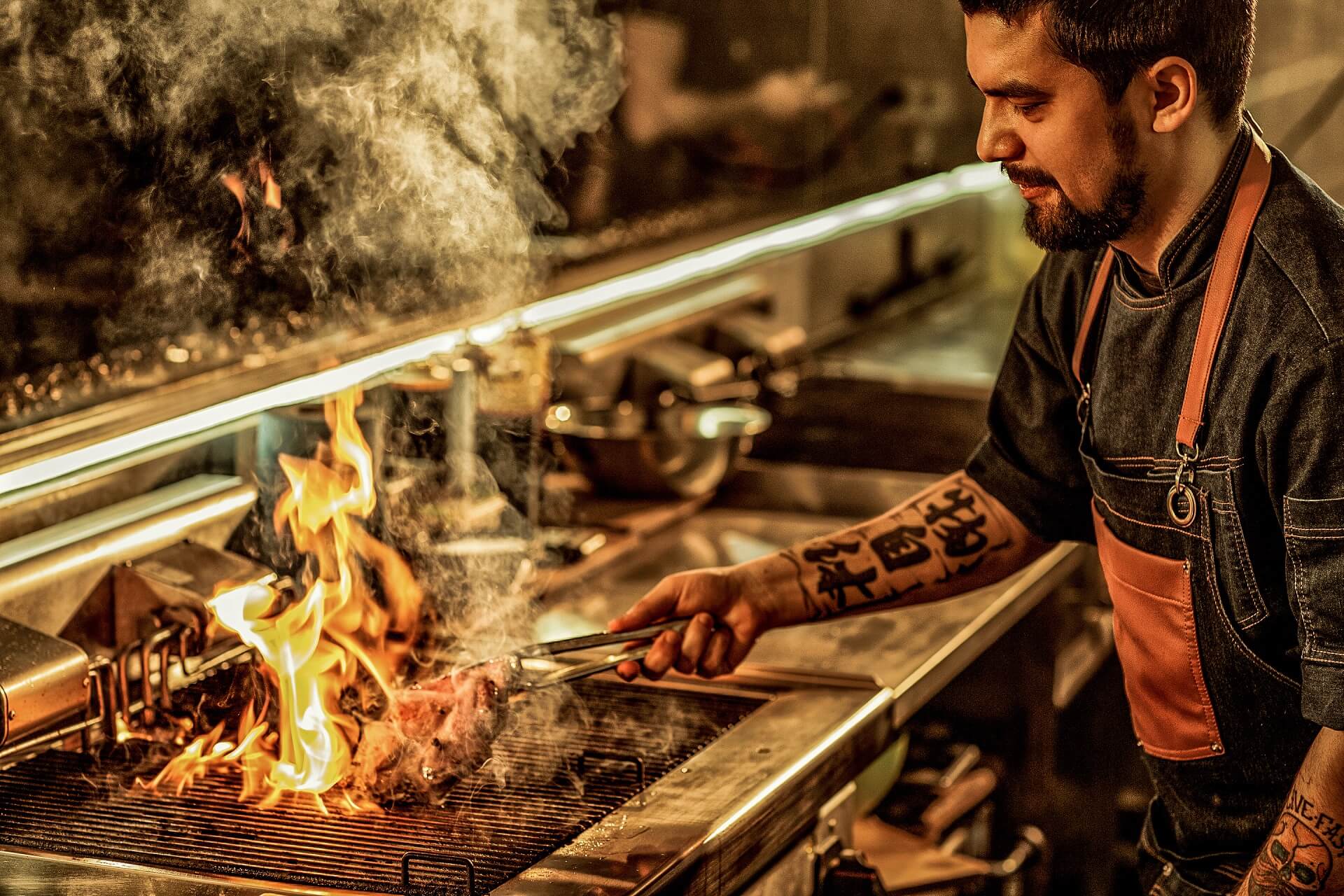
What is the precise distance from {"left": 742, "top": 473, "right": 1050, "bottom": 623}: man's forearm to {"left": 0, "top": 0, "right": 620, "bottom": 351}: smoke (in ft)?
3.37

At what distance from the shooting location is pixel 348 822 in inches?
→ 69.1

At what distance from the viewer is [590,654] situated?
7.66 ft

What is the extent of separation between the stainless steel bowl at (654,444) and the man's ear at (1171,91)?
1463mm

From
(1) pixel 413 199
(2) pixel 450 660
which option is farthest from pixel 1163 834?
(1) pixel 413 199

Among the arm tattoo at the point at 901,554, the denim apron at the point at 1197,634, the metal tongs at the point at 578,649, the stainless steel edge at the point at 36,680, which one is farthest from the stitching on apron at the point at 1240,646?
the stainless steel edge at the point at 36,680

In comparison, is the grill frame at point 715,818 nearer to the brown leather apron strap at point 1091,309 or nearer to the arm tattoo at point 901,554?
the arm tattoo at point 901,554

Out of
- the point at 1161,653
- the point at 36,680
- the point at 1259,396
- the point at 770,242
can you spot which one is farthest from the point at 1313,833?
the point at 770,242

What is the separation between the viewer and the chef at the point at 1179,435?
1.66m

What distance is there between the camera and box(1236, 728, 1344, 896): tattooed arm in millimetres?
1603

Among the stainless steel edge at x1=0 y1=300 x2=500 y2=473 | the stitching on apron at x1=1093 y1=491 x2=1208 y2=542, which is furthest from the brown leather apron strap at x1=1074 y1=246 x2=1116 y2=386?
the stainless steel edge at x1=0 y1=300 x2=500 y2=473

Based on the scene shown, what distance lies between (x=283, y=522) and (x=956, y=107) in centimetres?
412

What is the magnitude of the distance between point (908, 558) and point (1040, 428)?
251mm

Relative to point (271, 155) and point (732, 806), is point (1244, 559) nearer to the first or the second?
point (732, 806)

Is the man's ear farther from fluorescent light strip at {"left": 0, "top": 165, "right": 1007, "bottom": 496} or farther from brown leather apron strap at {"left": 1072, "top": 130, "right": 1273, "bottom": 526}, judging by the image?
fluorescent light strip at {"left": 0, "top": 165, "right": 1007, "bottom": 496}
